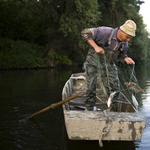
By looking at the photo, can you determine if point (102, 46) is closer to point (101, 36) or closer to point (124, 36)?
point (101, 36)

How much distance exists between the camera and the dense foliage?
22172 millimetres

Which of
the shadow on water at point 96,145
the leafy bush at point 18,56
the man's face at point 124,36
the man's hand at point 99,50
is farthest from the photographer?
the leafy bush at point 18,56

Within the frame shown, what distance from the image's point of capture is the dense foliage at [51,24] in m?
22.2

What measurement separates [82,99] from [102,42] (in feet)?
7.92

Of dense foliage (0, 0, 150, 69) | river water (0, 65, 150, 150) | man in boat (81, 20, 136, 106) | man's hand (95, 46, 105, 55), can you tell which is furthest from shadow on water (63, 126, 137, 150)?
dense foliage (0, 0, 150, 69)

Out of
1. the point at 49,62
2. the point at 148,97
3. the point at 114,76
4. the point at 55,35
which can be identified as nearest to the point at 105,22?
the point at 55,35

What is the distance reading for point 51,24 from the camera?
25844mm

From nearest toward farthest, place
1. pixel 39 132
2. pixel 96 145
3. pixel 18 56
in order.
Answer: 1. pixel 96 145
2. pixel 39 132
3. pixel 18 56

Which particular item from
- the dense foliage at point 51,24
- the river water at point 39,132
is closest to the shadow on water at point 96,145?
the river water at point 39,132

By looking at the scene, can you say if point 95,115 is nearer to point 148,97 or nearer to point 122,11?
point 148,97

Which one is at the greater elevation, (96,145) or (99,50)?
(99,50)

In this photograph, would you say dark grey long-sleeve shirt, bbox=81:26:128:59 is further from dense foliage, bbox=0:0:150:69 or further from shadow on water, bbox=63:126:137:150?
dense foliage, bbox=0:0:150:69

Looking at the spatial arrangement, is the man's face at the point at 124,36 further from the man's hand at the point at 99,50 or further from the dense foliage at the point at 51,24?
the dense foliage at the point at 51,24

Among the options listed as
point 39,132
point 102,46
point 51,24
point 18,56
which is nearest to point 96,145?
point 39,132
